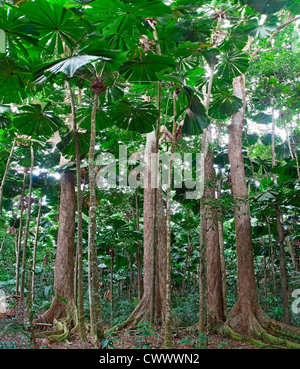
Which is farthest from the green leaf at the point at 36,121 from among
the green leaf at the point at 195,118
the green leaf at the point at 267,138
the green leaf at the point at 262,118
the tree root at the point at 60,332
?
the green leaf at the point at 267,138

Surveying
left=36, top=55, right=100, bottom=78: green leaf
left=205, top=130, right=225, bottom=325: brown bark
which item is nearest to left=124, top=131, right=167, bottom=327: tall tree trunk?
left=205, top=130, right=225, bottom=325: brown bark

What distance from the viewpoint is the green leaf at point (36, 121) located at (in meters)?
5.41

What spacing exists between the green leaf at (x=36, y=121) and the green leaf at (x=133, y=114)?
1128 millimetres

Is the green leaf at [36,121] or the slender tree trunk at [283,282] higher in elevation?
the green leaf at [36,121]

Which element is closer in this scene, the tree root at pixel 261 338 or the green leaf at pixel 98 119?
the tree root at pixel 261 338

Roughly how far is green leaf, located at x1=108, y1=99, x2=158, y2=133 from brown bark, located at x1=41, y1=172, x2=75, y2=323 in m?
3.31

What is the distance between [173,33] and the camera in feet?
17.0

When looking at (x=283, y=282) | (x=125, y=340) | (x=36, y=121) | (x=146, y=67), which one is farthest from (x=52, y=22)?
(x=283, y=282)

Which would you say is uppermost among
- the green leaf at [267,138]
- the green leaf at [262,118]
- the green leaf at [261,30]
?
the green leaf at [261,30]

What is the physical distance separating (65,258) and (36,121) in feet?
12.3

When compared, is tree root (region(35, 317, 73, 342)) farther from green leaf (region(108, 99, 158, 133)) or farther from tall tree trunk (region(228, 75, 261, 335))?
green leaf (region(108, 99, 158, 133))

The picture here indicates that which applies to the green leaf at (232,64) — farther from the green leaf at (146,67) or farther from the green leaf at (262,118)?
the green leaf at (262,118)

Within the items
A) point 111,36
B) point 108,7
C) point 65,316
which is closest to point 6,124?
point 111,36

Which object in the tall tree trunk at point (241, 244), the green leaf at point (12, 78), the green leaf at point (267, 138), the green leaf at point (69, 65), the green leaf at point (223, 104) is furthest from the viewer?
the green leaf at point (267, 138)
